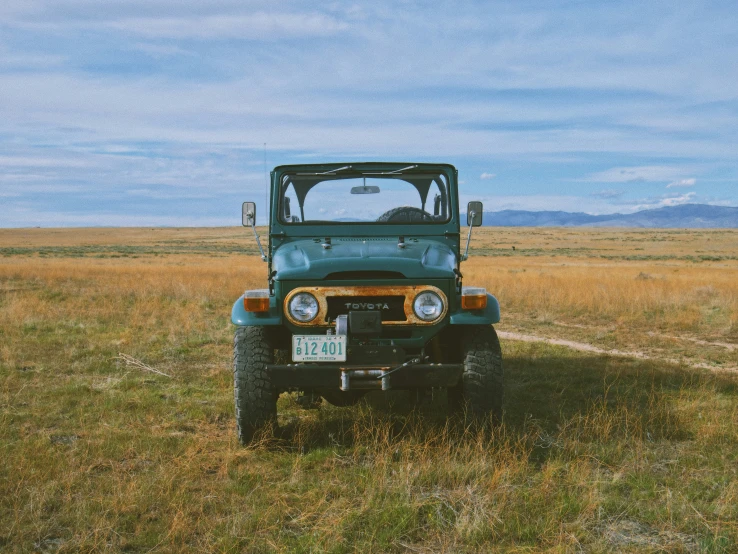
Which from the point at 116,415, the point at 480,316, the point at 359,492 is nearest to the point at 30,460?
the point at 116,415

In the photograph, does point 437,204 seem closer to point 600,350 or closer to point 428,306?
point 428,306

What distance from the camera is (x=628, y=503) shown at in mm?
4363

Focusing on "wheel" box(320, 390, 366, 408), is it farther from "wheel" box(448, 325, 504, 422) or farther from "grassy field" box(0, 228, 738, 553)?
"wheel" box(448, 325, 504, 422)

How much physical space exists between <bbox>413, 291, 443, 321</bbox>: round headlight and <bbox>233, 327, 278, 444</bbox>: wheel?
1214mm

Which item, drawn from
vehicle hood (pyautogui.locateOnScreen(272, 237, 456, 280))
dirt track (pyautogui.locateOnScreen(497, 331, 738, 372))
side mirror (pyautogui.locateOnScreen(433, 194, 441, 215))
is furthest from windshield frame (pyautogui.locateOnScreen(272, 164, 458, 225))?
dirt track (pyautogui.locateOnScreen(497, 331, 738, 372))

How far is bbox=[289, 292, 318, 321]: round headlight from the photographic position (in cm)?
516

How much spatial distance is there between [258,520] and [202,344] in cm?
705

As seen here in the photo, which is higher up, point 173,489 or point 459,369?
point 459,369

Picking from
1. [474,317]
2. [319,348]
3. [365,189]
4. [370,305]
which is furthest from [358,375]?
[365,189]

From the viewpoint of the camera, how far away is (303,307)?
519 centimetres

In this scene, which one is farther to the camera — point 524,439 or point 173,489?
point 524,439

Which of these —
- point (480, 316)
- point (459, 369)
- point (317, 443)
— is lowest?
point (317, 443)

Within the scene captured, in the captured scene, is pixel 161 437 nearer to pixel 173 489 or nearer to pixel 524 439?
pixel 173 489

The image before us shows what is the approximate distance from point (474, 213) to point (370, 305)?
1870 millimetres
